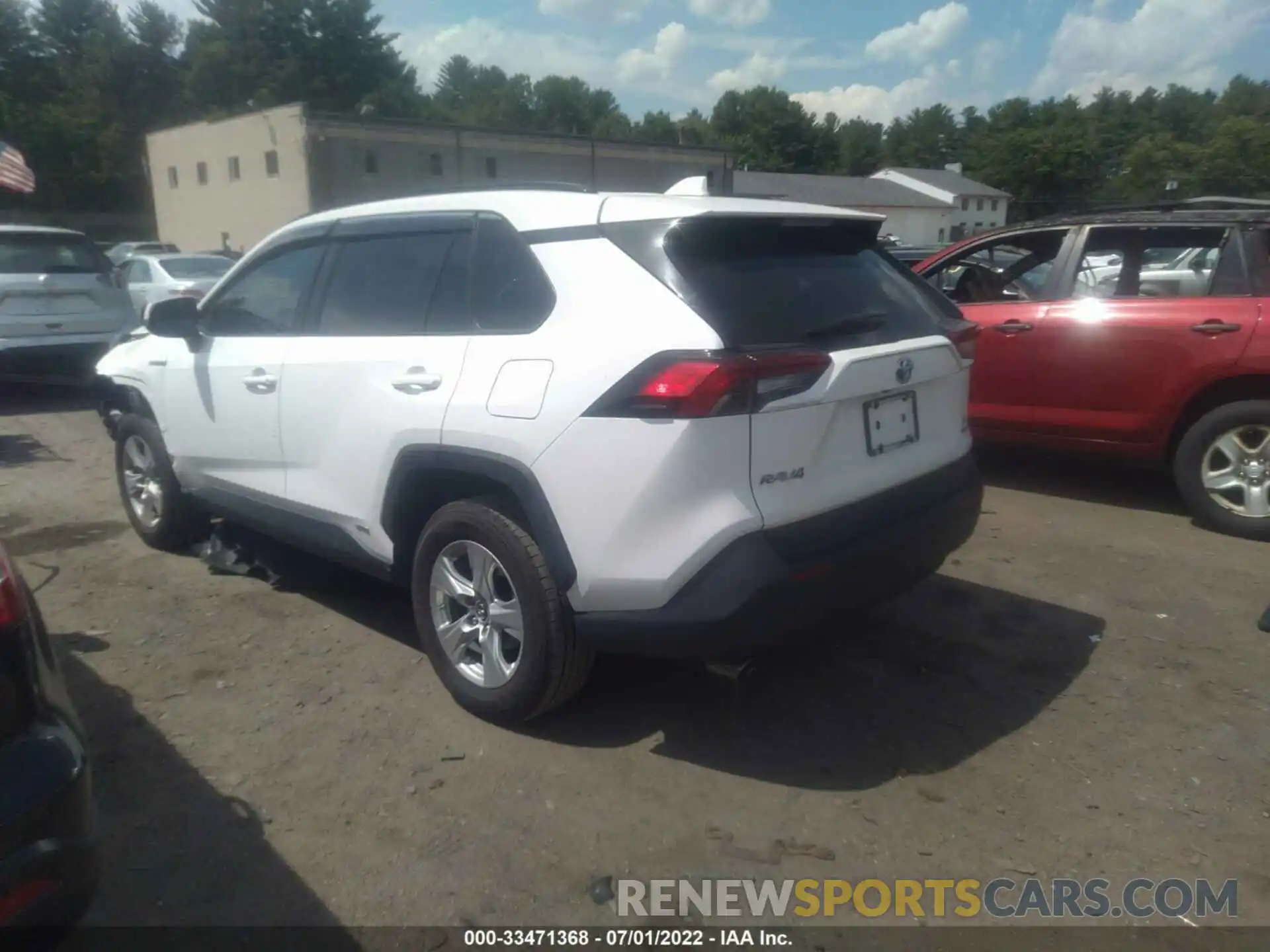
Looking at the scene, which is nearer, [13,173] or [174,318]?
[174,318]

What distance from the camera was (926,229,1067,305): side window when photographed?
20.3 ft

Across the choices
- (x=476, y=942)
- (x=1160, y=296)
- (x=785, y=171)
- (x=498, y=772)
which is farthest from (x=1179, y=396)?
(x=785, y=171)

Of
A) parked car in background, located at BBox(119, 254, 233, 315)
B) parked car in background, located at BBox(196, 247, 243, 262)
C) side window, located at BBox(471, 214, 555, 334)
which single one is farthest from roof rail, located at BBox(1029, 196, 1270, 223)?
parked car in background, located at BBox(119, 254, 233, 315)

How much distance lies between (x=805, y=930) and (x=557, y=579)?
47.6 inches

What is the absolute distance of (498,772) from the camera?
316 cm

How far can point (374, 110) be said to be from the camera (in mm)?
70562

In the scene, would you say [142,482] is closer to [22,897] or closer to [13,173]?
[22,897]

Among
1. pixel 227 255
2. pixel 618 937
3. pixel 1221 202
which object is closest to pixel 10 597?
pixel 618 937

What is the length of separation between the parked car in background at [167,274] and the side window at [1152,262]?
40.4 ft

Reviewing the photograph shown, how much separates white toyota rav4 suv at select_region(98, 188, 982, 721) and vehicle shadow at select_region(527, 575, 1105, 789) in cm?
35

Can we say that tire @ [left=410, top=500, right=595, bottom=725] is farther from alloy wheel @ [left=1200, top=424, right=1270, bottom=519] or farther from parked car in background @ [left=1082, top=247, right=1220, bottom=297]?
parked car in background @ [left=1082, top=247, right=1220, bottom=297]

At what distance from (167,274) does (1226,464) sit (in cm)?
1464

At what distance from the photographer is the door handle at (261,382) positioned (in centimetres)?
409

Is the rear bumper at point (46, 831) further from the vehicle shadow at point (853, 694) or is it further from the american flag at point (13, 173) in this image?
the american flag at point (13, 173)
